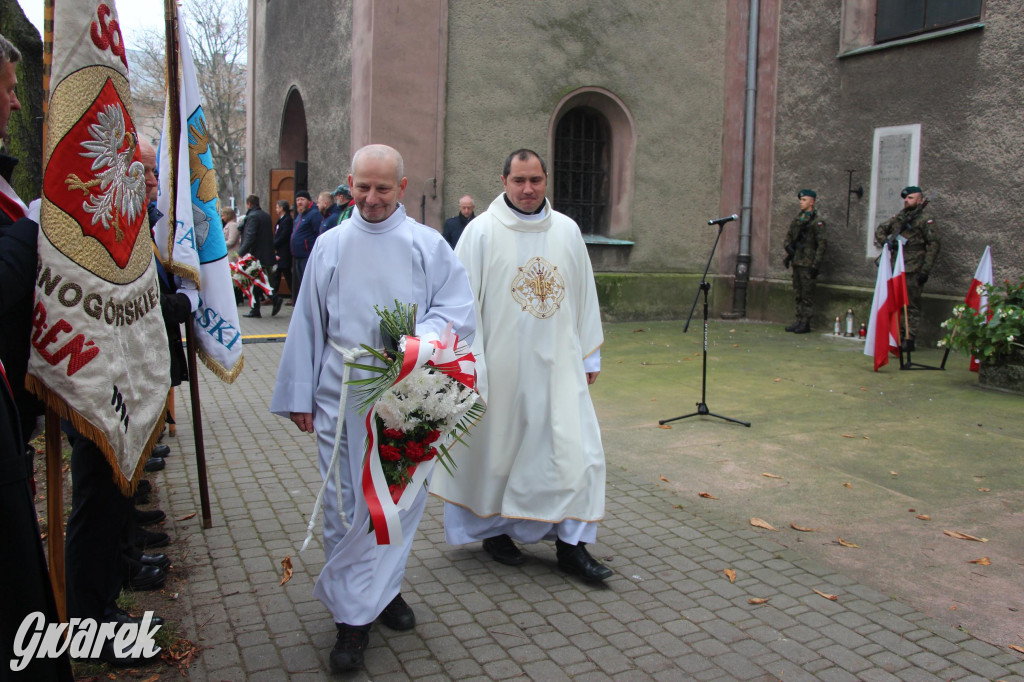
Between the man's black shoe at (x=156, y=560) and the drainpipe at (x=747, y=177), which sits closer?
the man's black shoe at (x=156, y=560)

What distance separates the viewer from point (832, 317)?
12.9m

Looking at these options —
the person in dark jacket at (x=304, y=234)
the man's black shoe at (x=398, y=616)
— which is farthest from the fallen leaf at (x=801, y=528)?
the person in dark jacket at (x=304, y=234)

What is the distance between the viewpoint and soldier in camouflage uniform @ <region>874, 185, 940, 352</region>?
10.5 metres

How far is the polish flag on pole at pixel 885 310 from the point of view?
30.7ft

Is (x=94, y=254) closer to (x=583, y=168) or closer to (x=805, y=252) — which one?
(x=805, y=252)

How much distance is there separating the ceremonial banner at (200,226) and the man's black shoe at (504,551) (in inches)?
60.6

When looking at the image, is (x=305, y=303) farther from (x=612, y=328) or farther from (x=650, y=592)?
(x=612, y=328)

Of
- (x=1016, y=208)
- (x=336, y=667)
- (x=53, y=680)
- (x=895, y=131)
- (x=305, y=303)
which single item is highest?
(x=895, y=131)

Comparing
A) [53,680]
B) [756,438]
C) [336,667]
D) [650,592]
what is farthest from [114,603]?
[756,438]

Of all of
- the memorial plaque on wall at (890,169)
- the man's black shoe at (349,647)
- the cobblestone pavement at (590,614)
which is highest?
the memorial plaque on wall at (890,169)

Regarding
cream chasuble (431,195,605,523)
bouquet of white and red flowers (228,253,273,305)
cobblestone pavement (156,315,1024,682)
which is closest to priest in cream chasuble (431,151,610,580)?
cream chasuble (431,195,605,523)

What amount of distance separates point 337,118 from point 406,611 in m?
12.2

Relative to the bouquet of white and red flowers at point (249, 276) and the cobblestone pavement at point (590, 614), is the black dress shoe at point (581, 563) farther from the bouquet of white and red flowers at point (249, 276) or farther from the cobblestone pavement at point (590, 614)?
the bouquet of white and red flowers at point (249, 276)

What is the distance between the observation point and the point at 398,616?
3439 millimetres
